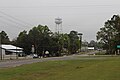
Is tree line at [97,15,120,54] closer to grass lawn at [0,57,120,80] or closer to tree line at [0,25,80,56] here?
tree line at [0,25,80,56]

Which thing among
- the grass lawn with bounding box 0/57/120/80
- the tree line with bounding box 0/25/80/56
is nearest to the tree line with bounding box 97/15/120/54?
the tree line with bounding box 0/25/80/56

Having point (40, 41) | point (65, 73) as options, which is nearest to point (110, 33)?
point (40, 41)

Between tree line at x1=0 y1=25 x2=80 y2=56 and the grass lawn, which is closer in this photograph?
the grass lawn

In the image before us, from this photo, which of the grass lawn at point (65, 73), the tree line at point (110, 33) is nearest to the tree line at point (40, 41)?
the tree line at point (110, 33)

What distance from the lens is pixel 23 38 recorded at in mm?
137875

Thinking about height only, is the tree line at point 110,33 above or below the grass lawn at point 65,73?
above

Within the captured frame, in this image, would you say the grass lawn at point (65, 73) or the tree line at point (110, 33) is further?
the tree line at point (110, 33)

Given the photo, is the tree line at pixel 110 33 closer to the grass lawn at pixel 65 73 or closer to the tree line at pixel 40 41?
the tree line at pixel 40 41

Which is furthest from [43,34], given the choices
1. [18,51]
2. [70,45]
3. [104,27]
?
[70,45]

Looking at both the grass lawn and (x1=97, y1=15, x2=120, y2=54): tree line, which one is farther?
(x1=97, y1=15, x2=120, y2=54): tree line

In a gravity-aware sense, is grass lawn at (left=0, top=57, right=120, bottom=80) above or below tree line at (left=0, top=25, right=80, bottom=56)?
below

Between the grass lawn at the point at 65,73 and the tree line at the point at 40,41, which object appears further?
the tree line at the point at 40,41

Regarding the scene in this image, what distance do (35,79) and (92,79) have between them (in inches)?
171

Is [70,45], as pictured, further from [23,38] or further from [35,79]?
[35,79]
